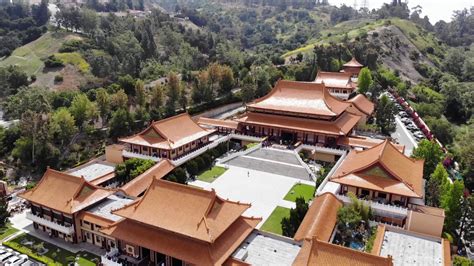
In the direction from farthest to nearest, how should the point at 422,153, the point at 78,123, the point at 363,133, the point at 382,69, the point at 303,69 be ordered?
the point at 382,69
the point at 303,69
the point at 363,133
the point at 78,123
the point at 422,153

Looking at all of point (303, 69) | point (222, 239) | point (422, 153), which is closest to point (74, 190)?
point (222, 239)

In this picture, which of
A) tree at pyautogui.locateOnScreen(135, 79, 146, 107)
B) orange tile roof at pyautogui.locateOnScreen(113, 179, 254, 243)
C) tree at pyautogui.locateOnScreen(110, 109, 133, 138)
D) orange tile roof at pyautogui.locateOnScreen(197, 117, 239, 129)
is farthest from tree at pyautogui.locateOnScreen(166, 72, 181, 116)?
orange tile roof at pyautogui.locateOnScreen(113, 179, 254, 243)

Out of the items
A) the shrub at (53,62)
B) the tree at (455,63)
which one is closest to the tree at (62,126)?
the shrub at (53,62)

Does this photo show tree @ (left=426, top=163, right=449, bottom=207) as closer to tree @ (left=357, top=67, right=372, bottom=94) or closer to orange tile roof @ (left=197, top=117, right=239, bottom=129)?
orange tile roof @ (left=197, top=117, right=239, bottom=129)

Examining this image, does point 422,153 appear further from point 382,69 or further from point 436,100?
point 382,69

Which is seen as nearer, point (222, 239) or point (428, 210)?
point (222, 239)

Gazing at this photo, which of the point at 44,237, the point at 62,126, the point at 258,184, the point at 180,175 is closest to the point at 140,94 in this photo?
the point at 62,126
